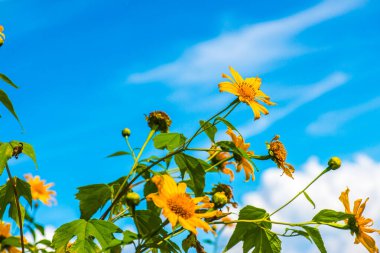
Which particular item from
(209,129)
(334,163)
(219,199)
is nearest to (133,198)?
(219,199)

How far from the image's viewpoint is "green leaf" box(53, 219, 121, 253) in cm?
221

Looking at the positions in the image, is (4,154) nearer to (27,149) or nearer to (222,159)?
A: (27,149)

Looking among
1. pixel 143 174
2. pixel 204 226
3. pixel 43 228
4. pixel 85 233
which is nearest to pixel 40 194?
pixel 43 228

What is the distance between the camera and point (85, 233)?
2.23m

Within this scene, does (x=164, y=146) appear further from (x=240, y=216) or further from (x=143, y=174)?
(x=240, y=216)

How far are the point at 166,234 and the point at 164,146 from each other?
40cm

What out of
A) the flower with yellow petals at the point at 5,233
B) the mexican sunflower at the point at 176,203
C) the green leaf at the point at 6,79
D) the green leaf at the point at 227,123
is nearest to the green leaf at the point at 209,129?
the green leaf at the point at 227,123

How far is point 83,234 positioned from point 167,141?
56 centimetres

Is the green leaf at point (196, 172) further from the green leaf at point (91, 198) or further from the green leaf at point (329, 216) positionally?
the green leaf at point (329, 216)

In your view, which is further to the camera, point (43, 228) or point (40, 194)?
point (40, 194)

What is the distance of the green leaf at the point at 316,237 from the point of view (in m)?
2.60

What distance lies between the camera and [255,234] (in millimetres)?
2637

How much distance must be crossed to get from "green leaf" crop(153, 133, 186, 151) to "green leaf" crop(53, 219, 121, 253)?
0.43 m

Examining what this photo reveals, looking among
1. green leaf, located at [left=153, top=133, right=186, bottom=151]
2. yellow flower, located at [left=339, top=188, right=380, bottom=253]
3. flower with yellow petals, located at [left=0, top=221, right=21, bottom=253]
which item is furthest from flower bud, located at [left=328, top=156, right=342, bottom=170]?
flower with yellow petals, located at [left=0, top=221, right=21, bottom=253]
